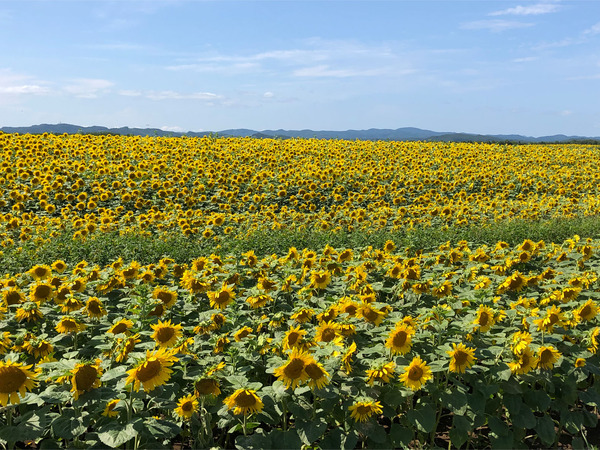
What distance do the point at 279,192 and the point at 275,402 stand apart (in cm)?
1115

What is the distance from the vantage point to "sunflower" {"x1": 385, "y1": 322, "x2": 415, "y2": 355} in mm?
3186

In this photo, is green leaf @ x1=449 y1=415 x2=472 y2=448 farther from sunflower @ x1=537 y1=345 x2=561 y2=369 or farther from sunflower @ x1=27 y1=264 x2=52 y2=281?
sunflower @ x1=27 y1=264 x2=52 y2=281

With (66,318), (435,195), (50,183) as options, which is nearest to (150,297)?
(66,318)

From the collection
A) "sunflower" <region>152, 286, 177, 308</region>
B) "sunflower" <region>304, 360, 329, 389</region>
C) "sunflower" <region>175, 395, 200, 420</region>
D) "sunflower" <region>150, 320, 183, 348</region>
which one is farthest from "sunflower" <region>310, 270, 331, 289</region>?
"sunflower" <region>175, 395, 200, 420</region>

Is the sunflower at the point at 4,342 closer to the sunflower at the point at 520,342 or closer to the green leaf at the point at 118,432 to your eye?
the green leaf at the point at 118,432

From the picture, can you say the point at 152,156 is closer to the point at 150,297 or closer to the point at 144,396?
the point at 150,297

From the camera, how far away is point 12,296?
14.0 ft

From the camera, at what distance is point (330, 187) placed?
607 inches

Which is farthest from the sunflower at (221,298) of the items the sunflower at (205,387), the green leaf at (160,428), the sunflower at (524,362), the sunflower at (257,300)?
the sunflower at (524,362)

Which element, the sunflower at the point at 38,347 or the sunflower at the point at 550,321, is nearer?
the sunflower at the point at 38,347

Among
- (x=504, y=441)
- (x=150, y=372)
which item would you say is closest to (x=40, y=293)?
(x=150, y=372)

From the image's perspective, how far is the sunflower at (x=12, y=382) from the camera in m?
2.61

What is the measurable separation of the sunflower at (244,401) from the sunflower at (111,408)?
71 cm

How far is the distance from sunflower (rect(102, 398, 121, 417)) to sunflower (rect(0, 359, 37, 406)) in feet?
1.53
